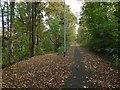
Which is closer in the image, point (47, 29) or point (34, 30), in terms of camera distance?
point (34, 30)

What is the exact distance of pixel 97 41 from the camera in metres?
21.5

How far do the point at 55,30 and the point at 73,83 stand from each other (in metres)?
30.3

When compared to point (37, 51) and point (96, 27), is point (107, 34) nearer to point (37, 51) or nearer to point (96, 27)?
→ point (96, 27)

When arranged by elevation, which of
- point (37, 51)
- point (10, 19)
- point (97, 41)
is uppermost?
point (10, 19)

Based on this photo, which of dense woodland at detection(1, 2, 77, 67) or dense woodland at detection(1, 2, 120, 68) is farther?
dense woodland at detection(1, 2, 77, 67)

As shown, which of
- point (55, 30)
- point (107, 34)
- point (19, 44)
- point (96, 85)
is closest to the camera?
point (96, 85)

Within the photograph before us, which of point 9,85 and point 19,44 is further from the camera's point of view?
point 19,44

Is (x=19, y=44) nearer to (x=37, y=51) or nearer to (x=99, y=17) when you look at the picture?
(x=37, y=51)

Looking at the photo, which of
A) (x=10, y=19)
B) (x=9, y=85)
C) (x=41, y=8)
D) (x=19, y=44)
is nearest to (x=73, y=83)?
(x=9, y=85)

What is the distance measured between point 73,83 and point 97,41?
13021 millimetres

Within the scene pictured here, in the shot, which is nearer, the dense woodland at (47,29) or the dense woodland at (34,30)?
the dense woodland at (47,29)

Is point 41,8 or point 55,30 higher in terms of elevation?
point 41,8

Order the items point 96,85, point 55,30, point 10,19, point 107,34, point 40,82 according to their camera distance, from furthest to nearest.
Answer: point 55,30 < point 107,34 < point 10,19 < point 40,82 < point 96,85

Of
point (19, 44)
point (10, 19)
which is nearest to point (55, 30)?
point (19, 44)
